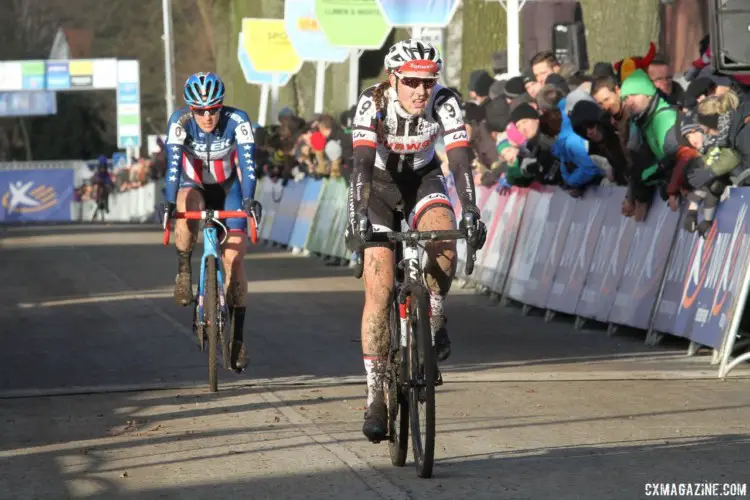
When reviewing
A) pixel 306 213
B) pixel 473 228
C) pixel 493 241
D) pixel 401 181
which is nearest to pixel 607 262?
pixel 493 241

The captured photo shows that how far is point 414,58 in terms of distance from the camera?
8.89 m

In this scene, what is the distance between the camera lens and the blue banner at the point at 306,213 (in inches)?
1174

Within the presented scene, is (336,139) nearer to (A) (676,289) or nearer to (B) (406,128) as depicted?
(A) (676,289)

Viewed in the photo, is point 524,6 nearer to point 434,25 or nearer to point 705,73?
point 434,25

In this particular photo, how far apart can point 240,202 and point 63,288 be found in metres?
10.6

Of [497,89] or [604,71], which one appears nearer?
[604,71]

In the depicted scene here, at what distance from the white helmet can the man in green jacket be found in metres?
5.92

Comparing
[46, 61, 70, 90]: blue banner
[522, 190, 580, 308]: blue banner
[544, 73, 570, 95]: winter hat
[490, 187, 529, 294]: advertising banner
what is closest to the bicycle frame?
[522, 190, 580, 308]: blue banner

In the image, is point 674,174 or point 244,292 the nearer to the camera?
point 244,292

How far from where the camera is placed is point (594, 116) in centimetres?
1530

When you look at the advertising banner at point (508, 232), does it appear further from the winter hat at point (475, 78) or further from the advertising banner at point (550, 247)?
the winter hat at point (475, 78)

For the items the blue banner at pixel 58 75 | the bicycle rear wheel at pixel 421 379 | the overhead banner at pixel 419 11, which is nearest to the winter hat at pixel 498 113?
the overhead banner at pixel 419 11

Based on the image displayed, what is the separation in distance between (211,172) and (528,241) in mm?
6168

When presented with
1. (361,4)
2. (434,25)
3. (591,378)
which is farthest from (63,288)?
(591,378)
